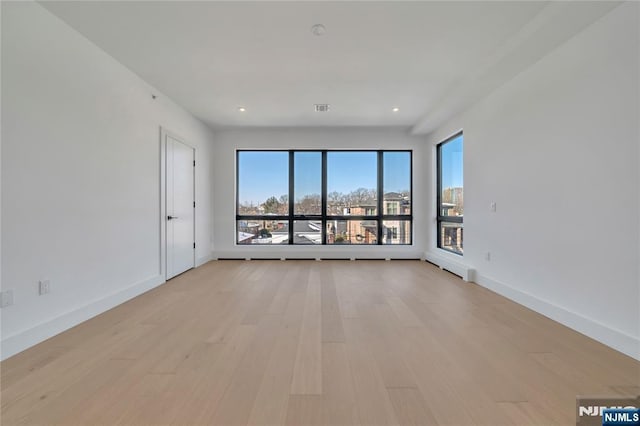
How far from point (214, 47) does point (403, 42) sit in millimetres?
1940

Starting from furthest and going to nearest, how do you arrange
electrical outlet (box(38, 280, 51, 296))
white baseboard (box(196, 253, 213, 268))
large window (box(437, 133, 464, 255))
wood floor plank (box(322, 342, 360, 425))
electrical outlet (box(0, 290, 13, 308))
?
white baseboard (box(196, 253, 213, 268))
large window (box(437, 133, 464, 255))
electrical outlet (box(38, 280, 51, 296))
electrical outlet (box(0, 290, 13, 308))
wood floor plank (box(322, 342, 360, 425))

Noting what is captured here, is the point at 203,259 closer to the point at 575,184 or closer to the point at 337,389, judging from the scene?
the point at 337,389

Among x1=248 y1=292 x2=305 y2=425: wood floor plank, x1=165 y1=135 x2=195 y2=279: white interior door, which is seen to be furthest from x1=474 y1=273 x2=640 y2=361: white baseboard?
x1=165 y1=135 x2=195 y2=279: white interior door

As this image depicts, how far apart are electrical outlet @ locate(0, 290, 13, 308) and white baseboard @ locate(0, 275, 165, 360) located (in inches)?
9.4

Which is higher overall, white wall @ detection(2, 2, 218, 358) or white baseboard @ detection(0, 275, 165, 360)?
white wall @ detection(2, 2, 218, 358)

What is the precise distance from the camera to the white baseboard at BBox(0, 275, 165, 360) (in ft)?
6.49

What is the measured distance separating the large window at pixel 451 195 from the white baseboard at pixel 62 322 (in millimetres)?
4911

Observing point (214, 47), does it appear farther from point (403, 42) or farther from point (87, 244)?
point (87, 244)

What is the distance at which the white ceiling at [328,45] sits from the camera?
7.42 ft

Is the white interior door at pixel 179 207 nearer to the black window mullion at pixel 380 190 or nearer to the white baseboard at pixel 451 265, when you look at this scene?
the black window mullion at pixel 380 190

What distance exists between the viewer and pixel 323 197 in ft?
19.4

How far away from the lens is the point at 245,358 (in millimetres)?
1930

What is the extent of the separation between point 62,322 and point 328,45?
141 inches

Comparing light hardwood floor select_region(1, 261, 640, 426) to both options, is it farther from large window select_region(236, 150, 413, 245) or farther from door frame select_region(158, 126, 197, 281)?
large window select_region(236, 150, 413, 245)
